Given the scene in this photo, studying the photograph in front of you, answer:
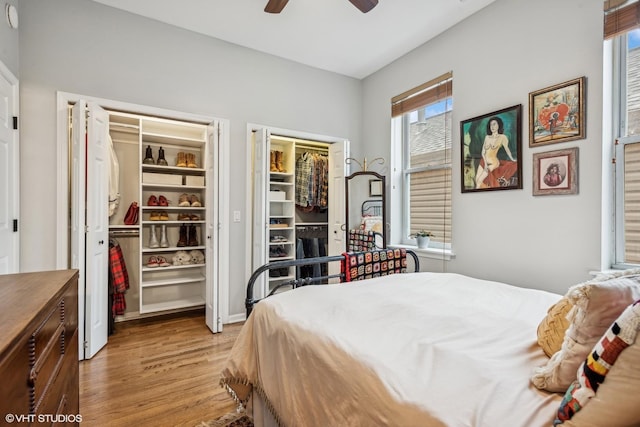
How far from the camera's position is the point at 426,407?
765mm

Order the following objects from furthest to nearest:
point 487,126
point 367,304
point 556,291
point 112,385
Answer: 1. point 487,126
2. point 556,291
3. point 112,385
4. point 367,304

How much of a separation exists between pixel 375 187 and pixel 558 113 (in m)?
1.93

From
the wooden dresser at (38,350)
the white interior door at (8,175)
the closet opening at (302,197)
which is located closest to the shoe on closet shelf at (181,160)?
the closet opening at (302,197)

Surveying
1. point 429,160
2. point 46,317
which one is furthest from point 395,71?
point 46,317

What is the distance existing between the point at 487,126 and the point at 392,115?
1.23 meters

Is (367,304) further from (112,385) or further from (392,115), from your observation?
(392,115)

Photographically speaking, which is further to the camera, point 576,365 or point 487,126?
point 487,126

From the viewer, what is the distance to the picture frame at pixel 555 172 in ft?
7.11

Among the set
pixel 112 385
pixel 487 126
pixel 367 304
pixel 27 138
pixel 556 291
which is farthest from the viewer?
pixel 487 126

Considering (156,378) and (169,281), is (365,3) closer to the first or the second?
(156,378)

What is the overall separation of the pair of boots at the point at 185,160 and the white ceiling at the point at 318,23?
135 centimetres

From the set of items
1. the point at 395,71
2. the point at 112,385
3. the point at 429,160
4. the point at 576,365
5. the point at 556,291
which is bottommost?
the point at 112,385

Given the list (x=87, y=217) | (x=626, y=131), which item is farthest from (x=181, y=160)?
(x=626, y=131)

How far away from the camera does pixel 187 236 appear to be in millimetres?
3707
